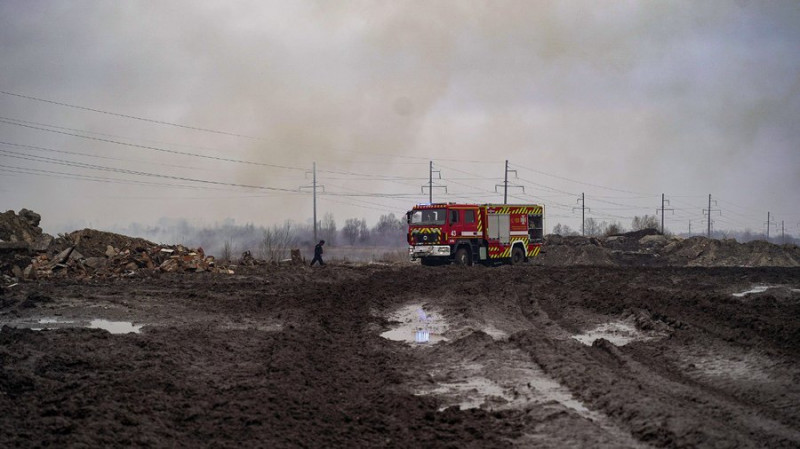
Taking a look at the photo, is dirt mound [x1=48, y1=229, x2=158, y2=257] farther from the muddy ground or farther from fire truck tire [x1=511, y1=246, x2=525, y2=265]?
fire truck tire [x1=511, y1=246, x2=525, y2=265]

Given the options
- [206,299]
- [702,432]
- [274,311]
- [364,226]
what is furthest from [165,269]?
[364,226]

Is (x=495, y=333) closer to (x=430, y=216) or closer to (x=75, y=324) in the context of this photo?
(x=75, y=324)

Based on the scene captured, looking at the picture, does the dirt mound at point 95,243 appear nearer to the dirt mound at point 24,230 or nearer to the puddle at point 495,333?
the dirt mound at point 24,230

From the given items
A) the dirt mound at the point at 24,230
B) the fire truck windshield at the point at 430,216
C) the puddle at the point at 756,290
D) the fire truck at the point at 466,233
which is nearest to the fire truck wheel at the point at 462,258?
the fire truck at the point at 466,233

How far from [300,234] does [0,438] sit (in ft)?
207

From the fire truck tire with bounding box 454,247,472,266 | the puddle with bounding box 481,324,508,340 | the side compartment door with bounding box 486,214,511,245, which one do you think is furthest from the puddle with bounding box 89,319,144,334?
the side compartment door with bounding box 486,214,511,245

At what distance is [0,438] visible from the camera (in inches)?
250

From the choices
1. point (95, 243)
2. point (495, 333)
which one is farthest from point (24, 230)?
point (495, 333)

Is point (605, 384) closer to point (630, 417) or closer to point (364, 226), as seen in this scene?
point (630, 417)

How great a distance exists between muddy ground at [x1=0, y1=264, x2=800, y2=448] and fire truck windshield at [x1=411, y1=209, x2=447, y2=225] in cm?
1347

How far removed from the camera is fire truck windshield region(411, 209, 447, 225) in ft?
109

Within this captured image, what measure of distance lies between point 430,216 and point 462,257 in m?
2.52

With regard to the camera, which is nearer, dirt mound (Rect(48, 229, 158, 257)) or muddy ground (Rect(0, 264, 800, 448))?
muddy ground (Rect(0, 264, 800, 448))

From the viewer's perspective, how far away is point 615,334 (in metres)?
13.5
